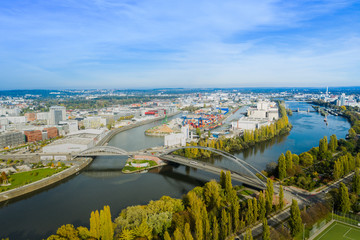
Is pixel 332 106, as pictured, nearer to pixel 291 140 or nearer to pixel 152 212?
pixel 291 140

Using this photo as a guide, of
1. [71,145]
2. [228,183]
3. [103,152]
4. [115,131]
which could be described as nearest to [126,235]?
[228,183]

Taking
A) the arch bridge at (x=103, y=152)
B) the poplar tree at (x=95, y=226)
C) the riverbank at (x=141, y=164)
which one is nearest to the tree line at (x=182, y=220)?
the poplar tree at (x=95, y=226)

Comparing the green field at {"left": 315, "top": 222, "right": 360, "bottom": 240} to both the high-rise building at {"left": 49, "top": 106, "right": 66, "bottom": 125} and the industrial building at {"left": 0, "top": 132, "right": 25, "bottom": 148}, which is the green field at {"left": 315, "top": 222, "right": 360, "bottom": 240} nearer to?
the industrial building at {"left": 0, "top": 132, "right": 25, "bottom": 148}

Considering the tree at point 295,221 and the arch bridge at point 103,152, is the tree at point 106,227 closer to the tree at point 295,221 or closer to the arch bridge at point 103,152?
the tree at point 295,221

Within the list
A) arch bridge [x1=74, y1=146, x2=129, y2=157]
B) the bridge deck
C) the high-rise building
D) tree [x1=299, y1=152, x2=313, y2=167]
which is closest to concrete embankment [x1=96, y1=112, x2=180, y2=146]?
arch bridge [x1=74, y1=146, x2=129, y2=157]

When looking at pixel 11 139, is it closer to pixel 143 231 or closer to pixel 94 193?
pixel 94 193

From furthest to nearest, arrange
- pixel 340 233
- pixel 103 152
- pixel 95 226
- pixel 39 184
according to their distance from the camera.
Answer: pixel 103 152 < pixel 39 184 < pixel 340 233 < pixel 95 226

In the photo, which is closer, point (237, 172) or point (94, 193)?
point (94, 193)
